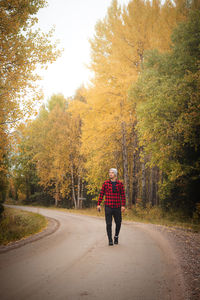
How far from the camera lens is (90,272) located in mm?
3467

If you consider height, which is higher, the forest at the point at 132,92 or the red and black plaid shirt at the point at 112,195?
the forest at the point at 132,92

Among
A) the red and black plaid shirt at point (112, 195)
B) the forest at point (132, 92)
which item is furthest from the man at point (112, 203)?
the forest at point (132, 92)

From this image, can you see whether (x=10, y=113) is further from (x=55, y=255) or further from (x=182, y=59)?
(x=182, y=59)

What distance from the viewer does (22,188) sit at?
34750 mm

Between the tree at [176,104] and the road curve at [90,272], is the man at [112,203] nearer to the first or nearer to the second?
the road curve at [90,272]

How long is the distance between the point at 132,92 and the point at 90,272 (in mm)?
9976

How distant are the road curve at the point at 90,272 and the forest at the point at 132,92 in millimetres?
4820

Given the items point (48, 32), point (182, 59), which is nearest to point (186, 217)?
point (182, 59)

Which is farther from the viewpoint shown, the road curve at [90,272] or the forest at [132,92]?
the forest at [132,92]

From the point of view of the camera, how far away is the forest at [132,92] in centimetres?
805

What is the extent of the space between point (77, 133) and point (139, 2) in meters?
12.7

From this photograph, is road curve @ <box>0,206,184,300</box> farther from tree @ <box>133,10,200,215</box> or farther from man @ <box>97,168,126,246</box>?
tree @ <box>133,10,200,215</box>

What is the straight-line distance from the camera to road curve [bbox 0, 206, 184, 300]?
2730 mm

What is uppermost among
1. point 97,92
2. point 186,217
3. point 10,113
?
point 97,92
